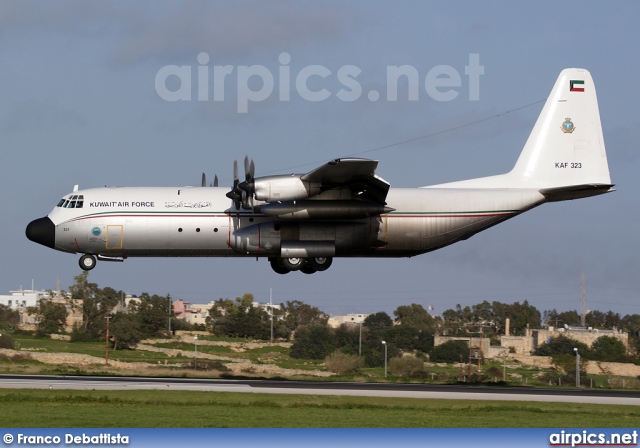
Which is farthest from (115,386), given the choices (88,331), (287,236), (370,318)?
(370,318)

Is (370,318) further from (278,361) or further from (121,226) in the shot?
(121,226)

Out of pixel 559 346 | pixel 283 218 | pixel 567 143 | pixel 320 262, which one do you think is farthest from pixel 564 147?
pixel 559 346

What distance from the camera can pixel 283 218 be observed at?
35.6m

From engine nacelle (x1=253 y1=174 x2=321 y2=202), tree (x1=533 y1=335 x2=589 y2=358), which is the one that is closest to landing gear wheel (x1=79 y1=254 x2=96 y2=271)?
engine nacelle (x1=253 y1=174 x2=321 y2=202)

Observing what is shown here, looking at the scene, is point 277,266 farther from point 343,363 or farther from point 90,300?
point 90,300

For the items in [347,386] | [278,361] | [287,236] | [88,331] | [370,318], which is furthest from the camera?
[370,318]

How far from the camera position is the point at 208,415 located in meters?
25.2

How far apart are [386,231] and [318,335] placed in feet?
68.4

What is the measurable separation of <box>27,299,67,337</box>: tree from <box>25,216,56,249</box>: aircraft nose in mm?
29926

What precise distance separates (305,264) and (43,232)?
1035 centimetres

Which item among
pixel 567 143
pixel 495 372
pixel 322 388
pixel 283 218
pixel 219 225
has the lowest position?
pixel 495 372

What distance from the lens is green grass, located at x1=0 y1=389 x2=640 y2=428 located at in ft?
79.2

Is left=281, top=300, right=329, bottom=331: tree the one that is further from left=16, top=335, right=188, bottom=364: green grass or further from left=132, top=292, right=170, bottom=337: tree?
left=16, top=335, right=188, bottom=364: green grass

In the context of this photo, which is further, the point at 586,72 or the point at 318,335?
the point at 318,335
